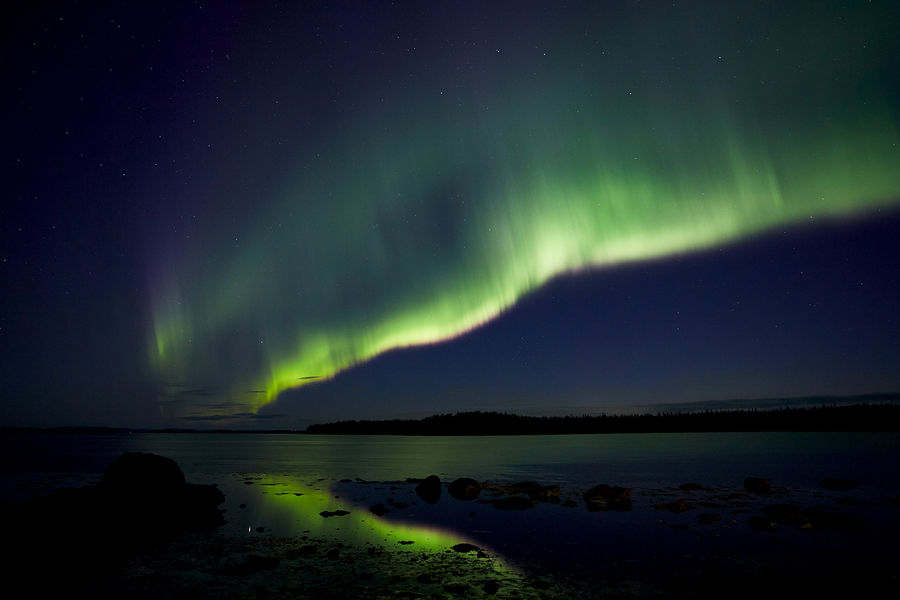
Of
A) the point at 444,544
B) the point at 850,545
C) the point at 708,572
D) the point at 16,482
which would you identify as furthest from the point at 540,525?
Answer: the point at 16,482

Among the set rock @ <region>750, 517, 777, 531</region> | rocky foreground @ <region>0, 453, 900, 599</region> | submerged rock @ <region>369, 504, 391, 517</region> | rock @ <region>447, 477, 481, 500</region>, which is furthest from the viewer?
rock @ <region>447, 477, 481, 500</region>

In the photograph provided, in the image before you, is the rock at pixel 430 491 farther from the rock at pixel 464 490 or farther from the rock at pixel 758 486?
the rock at pixel 758 486

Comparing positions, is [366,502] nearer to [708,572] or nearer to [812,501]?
[708,572]

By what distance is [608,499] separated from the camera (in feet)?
101

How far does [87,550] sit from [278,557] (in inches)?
332

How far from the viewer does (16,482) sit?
44.2 m

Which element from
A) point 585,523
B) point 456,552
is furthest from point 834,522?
point 456,552

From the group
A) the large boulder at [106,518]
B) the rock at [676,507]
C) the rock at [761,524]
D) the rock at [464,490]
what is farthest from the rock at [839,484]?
the large boulder at [106,518]

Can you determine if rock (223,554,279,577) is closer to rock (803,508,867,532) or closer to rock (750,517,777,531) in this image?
rock (750,517,777,531)

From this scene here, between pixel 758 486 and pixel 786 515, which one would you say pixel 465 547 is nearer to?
pixel 786 515

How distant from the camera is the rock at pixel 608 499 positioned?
1149 inches

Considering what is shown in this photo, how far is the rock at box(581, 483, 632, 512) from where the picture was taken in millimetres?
29188

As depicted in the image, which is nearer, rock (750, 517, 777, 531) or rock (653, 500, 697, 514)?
rock (750, 517, 777, 531)

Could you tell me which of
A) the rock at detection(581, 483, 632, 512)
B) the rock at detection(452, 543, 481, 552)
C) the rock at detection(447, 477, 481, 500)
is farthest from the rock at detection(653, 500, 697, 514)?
the rock at detection(452, 543, 481, 552)
